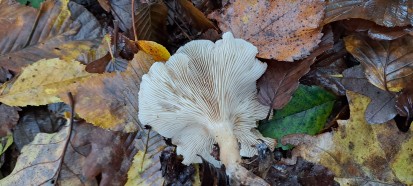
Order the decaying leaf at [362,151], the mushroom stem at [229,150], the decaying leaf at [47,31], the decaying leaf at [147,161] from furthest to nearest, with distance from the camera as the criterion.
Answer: the decaying leaf at [47,31], the decaying leaf at [147,161], the mushroom stem at [229,150], the decaying leaf at [362,151]

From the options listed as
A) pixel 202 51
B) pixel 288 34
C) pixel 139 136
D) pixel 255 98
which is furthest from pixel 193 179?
pixel 288 34

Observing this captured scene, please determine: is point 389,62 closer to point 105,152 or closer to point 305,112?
point 305,112

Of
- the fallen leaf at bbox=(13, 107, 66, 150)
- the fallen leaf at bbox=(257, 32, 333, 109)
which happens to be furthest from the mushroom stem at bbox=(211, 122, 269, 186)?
the fallen leaf at bbox=(13, 107, 66, 150)

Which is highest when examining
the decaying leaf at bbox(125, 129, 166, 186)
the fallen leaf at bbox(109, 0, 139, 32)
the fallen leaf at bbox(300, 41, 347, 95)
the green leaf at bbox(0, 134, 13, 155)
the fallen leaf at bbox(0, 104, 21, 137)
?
the fallen leaf at bbox(109, 0, 139, 32)

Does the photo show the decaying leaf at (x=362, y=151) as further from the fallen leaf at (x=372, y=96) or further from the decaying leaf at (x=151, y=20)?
the decaying leaf at (x=151, y=20)

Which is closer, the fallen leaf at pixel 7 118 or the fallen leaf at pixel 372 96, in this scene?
the fallen leaf at pixel 372 96

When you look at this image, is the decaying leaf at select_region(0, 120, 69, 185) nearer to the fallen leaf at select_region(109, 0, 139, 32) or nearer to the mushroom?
the mushroom

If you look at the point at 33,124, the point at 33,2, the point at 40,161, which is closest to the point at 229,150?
the point at 40,161

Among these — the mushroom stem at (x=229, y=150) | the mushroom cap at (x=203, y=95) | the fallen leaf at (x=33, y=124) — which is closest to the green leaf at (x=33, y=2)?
the fallen leaf at (x=33, y=124)
